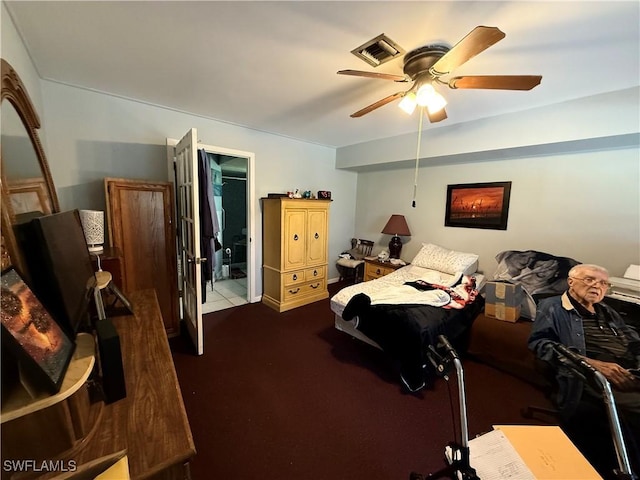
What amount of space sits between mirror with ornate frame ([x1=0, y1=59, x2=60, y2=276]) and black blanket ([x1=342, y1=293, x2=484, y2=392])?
81.4 inches

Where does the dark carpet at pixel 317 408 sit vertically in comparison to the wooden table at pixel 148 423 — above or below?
below

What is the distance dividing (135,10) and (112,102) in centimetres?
146

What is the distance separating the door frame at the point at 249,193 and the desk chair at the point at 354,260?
1566mm

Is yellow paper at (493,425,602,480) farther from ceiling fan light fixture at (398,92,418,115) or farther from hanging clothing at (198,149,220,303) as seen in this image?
hanging clothing at (198,149,220,303)

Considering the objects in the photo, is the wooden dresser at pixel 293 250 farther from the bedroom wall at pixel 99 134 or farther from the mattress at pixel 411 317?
the mattress at pixel 411 317

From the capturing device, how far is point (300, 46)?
1567mm

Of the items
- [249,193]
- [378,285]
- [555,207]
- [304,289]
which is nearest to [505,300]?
[378,285]

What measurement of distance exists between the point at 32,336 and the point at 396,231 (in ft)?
12.3

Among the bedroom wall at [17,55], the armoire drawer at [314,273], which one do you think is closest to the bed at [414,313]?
the armoire drawer at [314,273]

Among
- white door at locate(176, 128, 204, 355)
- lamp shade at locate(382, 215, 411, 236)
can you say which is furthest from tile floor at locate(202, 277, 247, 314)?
lamp shade at locate(382, 215, 411, 236)

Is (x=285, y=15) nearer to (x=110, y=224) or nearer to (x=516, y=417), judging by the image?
(x=110, y=224)

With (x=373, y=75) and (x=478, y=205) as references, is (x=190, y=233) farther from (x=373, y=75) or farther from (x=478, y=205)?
(x=478, y=205)

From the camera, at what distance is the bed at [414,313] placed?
2002 mm

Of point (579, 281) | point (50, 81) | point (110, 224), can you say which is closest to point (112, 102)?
point (50, 81)
